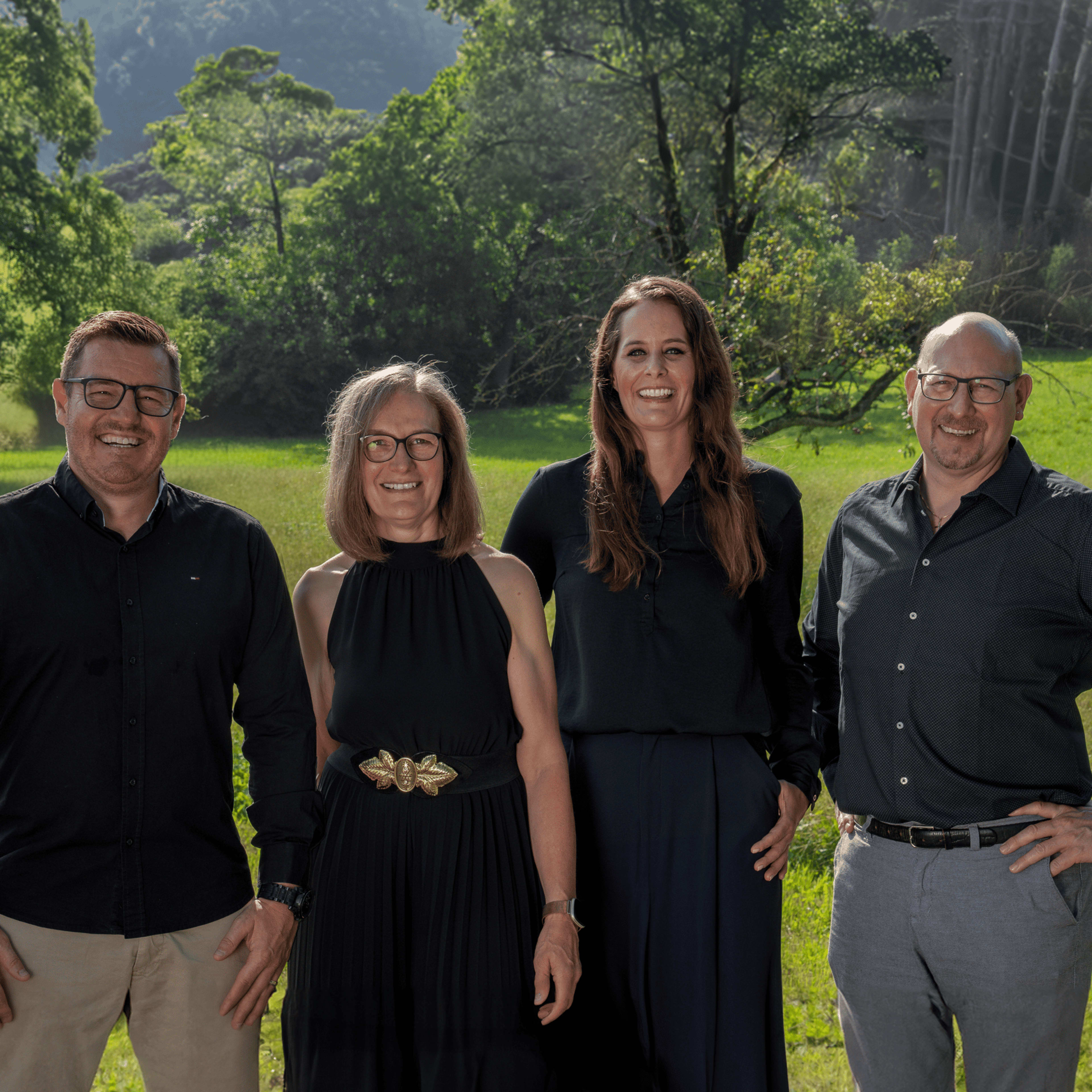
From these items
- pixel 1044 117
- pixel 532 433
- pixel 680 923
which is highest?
pixel 1044 117

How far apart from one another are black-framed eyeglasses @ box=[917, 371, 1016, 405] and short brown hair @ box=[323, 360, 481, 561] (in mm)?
1355

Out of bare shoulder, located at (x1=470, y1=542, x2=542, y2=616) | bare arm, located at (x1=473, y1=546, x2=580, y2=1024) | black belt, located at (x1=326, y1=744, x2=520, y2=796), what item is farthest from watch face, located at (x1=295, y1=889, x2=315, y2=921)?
bare shoulder, located at (x1=470, y1=542, x2=542, y2=616)

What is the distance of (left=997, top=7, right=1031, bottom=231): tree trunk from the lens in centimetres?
3575

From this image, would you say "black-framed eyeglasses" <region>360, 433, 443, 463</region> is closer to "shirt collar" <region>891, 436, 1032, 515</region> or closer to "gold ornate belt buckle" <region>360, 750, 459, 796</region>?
"gold ornate belt buckle" <region>360, 750, 459, 796</region>

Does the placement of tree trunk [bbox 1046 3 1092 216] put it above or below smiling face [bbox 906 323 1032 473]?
above

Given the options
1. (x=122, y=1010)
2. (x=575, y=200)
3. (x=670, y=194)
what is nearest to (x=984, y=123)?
(x=575, y=200)

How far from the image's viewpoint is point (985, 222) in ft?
116

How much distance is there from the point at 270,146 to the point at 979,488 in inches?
1871

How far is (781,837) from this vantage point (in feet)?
9.55

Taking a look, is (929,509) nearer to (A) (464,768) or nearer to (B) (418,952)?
(A) (464,768)

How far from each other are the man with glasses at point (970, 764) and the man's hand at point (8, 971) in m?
2.14

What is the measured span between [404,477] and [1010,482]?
5.49 feet

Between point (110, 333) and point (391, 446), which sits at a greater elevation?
point (110, 333)

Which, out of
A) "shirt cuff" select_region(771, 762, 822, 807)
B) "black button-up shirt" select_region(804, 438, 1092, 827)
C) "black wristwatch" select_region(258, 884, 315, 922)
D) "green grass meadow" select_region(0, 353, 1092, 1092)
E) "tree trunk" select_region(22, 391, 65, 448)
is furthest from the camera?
"tree trunk" select_region(22, 391, 65, 448)
